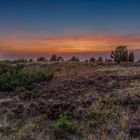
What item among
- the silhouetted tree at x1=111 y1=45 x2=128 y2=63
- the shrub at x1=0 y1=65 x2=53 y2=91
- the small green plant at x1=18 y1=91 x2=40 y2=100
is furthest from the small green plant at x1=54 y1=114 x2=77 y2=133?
the silhouetted tree at x1=111 y1=45 x2=128 y2=63

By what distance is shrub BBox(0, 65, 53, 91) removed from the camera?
19.7 m

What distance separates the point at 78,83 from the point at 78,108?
7.04m

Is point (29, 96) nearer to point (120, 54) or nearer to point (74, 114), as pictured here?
point (74, 114)

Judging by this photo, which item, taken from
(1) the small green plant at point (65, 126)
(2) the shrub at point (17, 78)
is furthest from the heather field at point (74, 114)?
(2) the shrub at point (17, 78)

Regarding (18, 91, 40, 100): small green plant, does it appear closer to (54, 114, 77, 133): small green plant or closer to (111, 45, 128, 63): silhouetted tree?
(54, 114, 77, 133): small green plant

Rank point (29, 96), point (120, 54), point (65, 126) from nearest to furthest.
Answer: point (65, 126)
point (29, 96)
point (120, 54)

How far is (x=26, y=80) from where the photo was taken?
69.4ft

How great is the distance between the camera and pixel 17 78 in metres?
21.5

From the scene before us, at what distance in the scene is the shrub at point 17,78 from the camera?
19705 millimetres

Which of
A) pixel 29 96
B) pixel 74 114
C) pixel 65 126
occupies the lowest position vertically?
pixel 65 126

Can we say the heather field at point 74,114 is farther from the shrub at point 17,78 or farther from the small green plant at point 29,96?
the shrub at point 17,78

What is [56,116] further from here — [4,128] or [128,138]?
[128,138]

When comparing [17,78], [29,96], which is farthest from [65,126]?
[17,78]

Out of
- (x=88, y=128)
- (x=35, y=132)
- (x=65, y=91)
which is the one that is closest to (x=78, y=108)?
Answer: (x=88, y=128)
